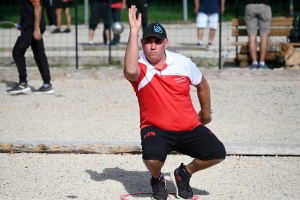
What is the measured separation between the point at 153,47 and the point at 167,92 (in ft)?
1.29

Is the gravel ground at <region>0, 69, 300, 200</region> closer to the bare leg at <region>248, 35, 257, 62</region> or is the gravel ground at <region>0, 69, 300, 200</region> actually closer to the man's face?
the bare leg at <region>248, 35, 257, 62</region>

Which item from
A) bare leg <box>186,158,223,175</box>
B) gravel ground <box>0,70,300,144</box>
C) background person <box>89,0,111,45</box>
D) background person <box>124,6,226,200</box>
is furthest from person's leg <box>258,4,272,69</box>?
bare leg <box>186,158,223,175</box>

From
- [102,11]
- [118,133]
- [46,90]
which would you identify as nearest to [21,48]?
[46,90]

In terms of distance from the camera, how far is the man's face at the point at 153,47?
562 cm

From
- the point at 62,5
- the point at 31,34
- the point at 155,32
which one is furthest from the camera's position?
the point at 62,5

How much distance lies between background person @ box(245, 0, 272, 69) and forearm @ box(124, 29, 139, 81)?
7798 mm

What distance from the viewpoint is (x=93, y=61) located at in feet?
46.6

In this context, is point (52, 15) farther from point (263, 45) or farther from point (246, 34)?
point (263, 45)

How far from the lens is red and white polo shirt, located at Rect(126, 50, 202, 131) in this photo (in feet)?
18.6

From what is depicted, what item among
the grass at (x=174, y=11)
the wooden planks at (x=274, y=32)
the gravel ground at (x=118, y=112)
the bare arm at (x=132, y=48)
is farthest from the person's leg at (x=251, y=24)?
the bare arm at (x=132, y=48)

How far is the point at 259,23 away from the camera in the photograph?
1299 cm

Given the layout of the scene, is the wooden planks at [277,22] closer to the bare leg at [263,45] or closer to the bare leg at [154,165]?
the bare leg at [263,45]

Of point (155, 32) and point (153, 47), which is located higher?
point (155, 32)

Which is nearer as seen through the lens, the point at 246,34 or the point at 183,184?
the point at 183,184
